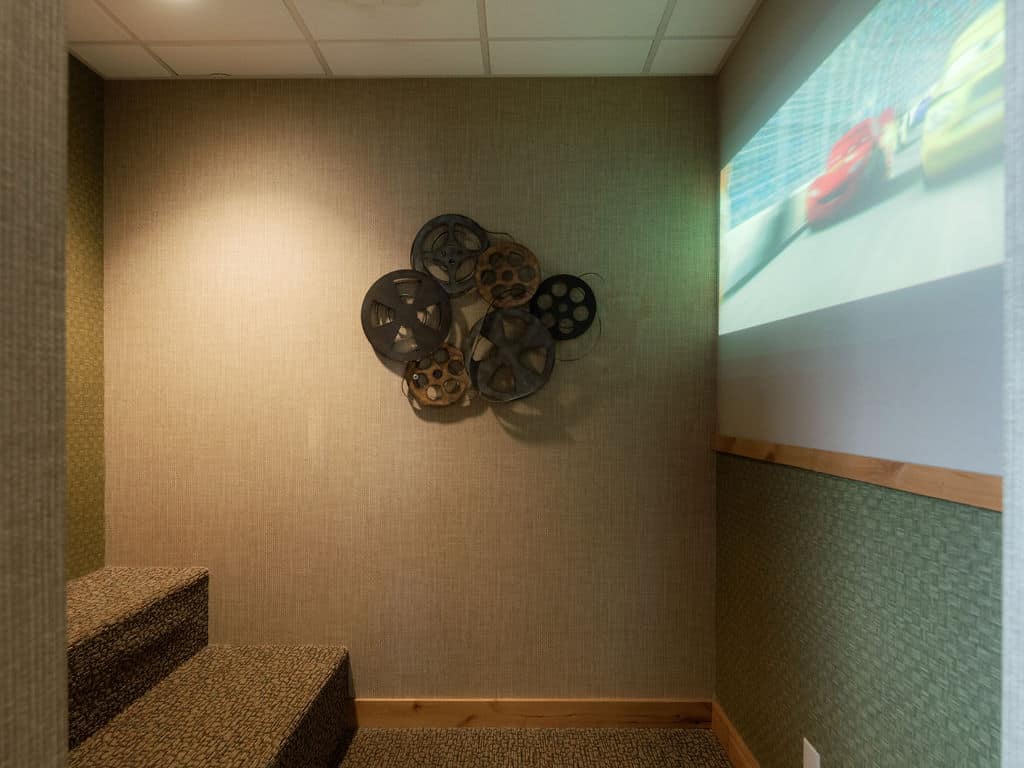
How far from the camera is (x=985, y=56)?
107 cm

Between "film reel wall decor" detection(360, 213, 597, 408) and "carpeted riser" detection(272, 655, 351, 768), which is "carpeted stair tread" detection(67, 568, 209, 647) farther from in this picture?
"film reel wall decor" detection(360, 213, 597, 408)

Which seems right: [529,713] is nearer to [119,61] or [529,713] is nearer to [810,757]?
[810,757]

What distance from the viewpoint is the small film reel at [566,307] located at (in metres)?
2.52

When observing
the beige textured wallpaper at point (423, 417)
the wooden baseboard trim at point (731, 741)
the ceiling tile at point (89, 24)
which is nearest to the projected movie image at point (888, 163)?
the beige textured wallpaper at point (423, 417)

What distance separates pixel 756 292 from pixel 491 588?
148 cm

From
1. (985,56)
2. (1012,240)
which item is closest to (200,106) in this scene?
(985,56)

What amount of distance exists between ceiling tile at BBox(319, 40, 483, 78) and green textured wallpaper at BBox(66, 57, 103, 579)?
3.17 feet

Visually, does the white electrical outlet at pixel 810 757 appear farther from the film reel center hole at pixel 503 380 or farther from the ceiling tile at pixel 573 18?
the ceiling tile at pixel 573 18

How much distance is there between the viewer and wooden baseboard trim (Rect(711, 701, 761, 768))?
2148 mm

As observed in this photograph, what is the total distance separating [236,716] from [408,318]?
145cm

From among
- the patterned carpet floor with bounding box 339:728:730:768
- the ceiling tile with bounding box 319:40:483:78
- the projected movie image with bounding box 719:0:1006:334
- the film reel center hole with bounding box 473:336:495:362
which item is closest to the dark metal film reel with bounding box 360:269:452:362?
the film reel center hole with bounding box 473:336:495:362

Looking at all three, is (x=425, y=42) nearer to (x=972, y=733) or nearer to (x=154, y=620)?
(x=154, y=620)

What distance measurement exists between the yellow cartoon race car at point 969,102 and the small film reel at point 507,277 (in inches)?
57.0

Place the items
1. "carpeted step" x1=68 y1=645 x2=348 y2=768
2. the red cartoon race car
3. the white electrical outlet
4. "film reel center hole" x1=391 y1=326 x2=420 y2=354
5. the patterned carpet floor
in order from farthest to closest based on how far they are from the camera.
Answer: "film reel center hole" x1=391 y1=326 x2=420 y2=354, the patterned carpet floor, "carpeted step" x1=68 y1=645 x2=348 y2=768, the white electrical outlet, the red cartoon race car
